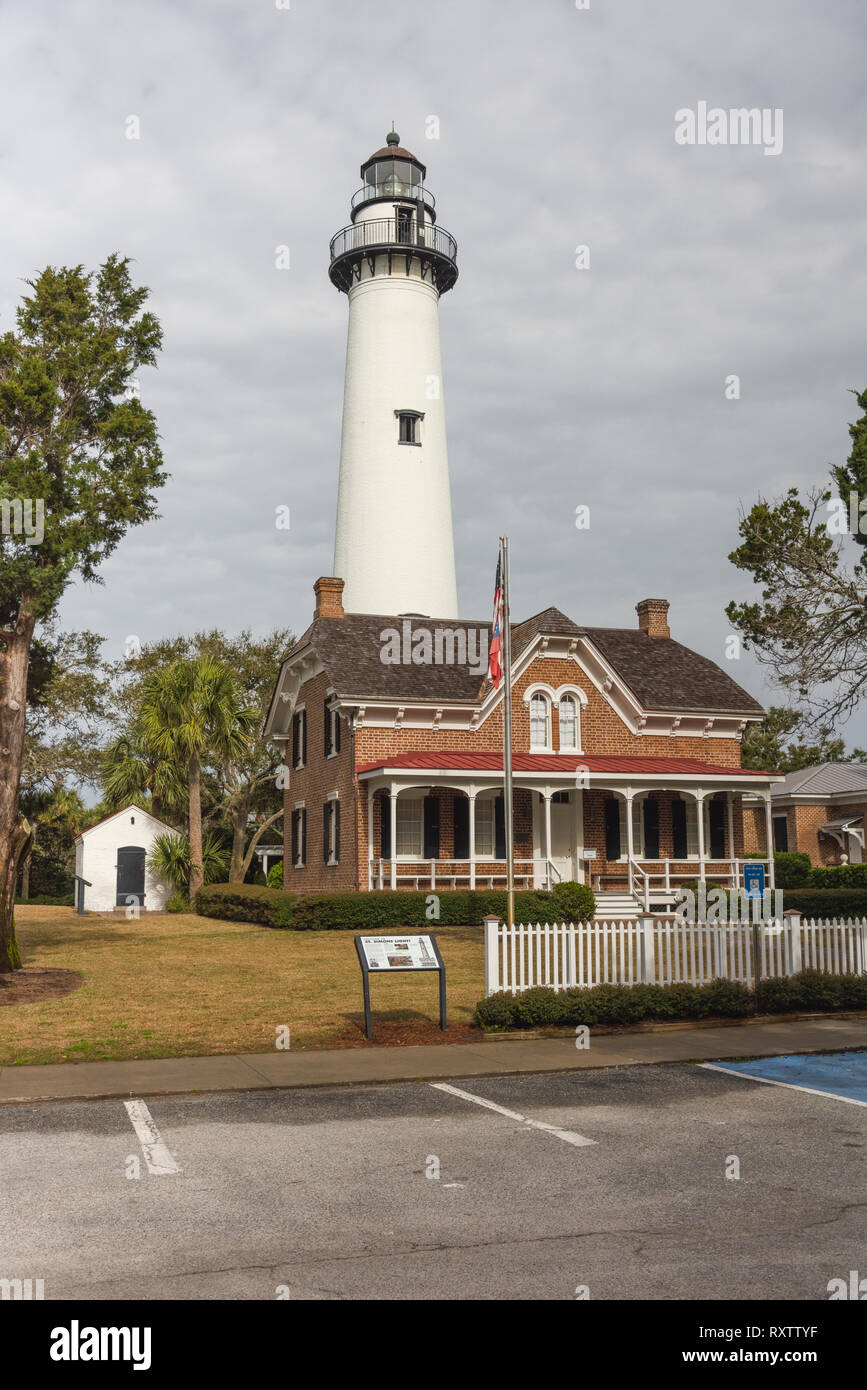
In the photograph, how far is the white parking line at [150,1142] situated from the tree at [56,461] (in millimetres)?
8891

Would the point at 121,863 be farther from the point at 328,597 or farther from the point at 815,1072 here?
the point at 815,1072

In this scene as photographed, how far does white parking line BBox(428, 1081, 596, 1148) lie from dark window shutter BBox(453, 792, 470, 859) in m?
20.7

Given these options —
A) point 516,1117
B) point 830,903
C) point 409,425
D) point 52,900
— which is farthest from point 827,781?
point 516,1117

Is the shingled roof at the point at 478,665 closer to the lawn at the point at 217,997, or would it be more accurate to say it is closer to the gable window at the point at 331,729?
the gable window at the point at 331,729

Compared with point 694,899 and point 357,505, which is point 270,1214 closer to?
point 694,899

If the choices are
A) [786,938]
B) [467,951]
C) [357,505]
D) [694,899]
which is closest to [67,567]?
[467,951]

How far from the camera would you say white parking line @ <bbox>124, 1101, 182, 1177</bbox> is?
7555 mm

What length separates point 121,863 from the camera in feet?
127

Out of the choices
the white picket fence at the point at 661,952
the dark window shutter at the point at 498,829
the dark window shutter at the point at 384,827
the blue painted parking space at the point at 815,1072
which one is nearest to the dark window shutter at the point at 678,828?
the dark window shutter at the point at 498,829

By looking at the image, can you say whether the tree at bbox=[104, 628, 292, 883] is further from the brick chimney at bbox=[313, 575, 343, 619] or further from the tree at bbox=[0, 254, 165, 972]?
the tree at bbox=[0, 254, 165, 972]

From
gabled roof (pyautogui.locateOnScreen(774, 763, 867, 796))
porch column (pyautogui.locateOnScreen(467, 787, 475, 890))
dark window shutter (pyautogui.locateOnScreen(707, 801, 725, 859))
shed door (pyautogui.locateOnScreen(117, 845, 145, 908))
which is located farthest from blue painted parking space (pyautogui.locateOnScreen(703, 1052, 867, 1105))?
gabled roof (pyautogui.locateOnScreen(774, 763, 867, 796))

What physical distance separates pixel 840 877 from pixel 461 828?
15.6m

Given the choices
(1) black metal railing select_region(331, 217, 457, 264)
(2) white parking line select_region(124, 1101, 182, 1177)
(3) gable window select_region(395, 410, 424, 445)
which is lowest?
(2) white parking line select_region(124, 1101, 182, 1177)
